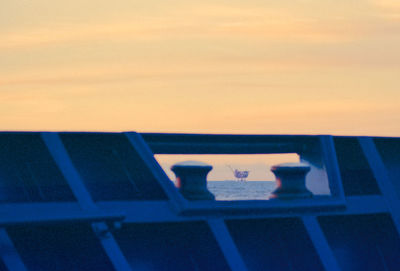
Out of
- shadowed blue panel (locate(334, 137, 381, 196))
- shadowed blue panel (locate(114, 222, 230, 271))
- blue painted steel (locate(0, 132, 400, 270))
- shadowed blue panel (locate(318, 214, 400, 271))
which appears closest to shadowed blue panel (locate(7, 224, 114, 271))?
blue painted steel (locate(0, 132, 400, 270))

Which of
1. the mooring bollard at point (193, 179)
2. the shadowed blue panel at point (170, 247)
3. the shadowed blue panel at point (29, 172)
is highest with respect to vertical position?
the shadowed blue panel at point (29, 172)

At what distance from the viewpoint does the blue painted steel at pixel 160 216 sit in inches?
451

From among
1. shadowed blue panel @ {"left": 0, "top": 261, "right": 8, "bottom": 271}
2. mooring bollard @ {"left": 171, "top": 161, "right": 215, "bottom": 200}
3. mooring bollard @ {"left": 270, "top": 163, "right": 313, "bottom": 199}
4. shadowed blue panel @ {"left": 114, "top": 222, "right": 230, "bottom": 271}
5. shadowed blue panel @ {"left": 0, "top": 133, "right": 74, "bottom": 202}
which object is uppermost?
shadowed blue panel @ {"left": 0, "top": 133, "right": 74, "bottom": 202}

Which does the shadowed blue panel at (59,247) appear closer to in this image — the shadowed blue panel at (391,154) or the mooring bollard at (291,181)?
the mooring bollard at (291,181)

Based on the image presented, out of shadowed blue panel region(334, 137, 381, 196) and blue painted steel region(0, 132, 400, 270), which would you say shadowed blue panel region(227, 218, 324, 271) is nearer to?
blue painted steel region(0, 132, 400, 270)

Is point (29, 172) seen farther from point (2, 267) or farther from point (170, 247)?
point (170, 247)

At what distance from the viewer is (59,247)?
451 inches

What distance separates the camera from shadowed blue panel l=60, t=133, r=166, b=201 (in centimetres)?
1238

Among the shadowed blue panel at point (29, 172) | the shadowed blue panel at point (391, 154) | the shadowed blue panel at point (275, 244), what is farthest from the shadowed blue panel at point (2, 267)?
the shadowed blue panel at point (391, 154)

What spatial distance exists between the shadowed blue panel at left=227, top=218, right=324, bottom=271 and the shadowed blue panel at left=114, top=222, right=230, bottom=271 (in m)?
0.59

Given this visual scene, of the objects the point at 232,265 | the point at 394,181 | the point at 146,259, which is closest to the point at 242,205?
the point at 232,265

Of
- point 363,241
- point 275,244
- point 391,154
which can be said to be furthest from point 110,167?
point 391,154

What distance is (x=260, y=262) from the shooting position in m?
13.1

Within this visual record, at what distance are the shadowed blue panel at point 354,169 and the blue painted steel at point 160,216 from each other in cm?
5
